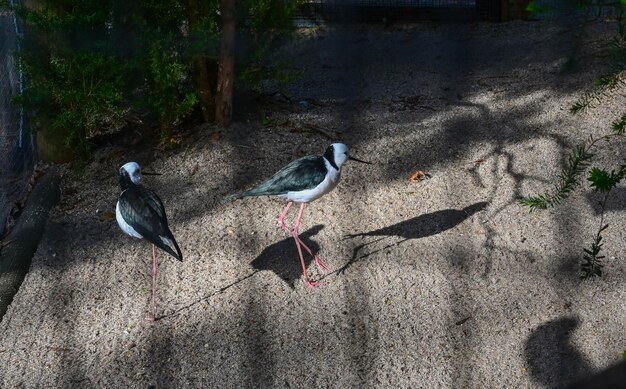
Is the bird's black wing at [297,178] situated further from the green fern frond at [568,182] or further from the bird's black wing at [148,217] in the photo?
the green fern frond at [568,182]

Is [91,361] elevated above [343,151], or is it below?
below

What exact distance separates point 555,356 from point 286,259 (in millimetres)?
1341

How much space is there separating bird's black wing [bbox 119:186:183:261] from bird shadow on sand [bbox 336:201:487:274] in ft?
3.03

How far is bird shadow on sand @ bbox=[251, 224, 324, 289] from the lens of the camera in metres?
3.59

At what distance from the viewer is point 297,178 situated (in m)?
3.52

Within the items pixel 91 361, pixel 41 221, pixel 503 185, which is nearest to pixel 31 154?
pixel 41 221

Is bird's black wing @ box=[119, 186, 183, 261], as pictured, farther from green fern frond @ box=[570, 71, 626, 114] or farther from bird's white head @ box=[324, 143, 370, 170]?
green fern frond @ box=[570, 71, 626, 114]

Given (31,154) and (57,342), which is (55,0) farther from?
(57,342)

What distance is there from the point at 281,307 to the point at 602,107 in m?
2.54

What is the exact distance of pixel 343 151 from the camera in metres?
3.67

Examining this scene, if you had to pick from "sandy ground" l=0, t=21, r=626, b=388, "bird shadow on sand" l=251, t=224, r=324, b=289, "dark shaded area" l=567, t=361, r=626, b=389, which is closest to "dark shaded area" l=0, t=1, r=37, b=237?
"sandy ground" l=0, t=21, r=626, b=388

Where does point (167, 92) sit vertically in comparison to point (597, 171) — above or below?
below

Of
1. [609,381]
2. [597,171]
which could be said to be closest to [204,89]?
[597,171]

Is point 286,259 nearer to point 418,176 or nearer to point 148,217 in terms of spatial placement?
point 148,217
